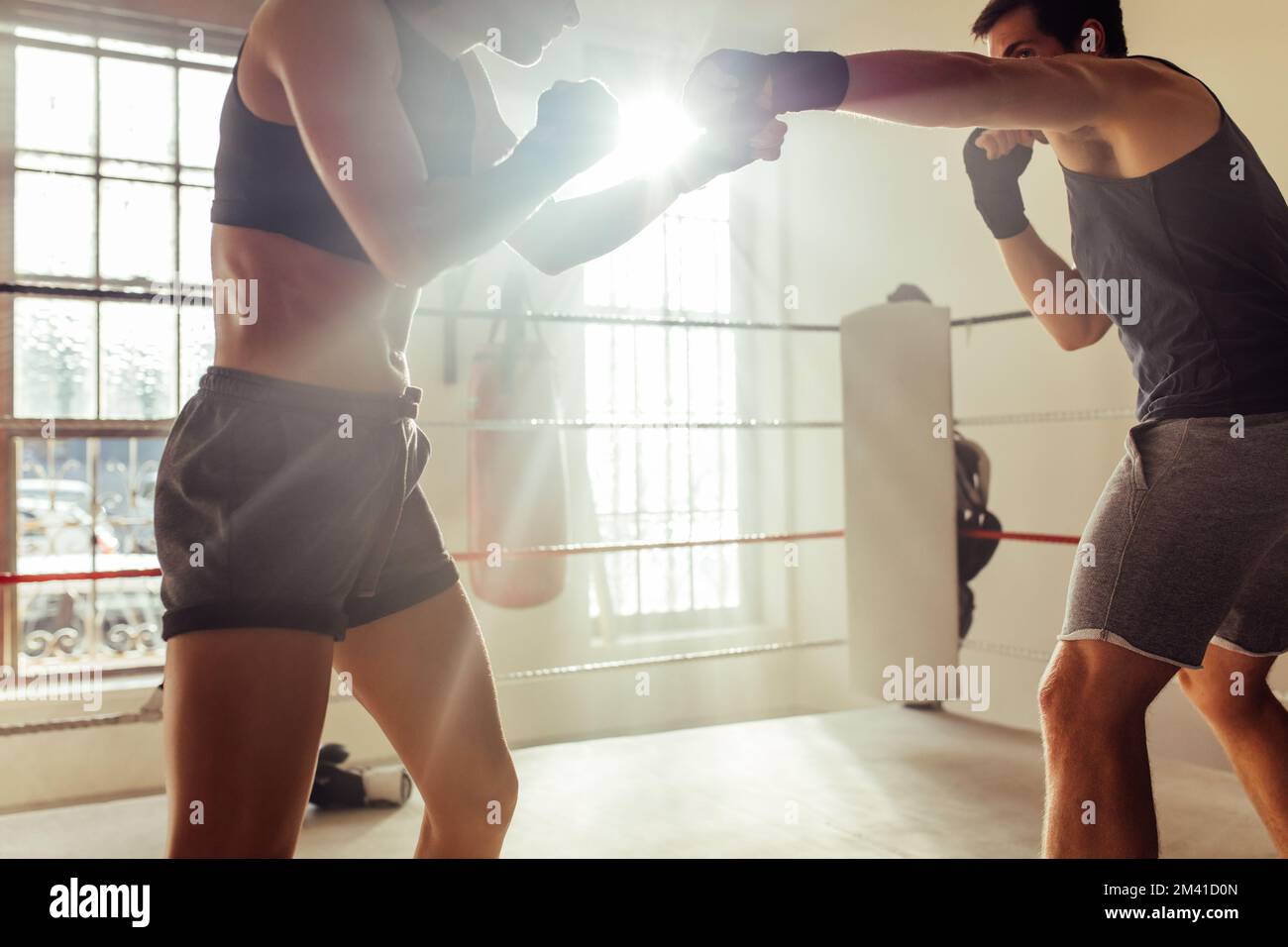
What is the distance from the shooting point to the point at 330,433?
944 mm

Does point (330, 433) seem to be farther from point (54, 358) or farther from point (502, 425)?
point (54, 358)

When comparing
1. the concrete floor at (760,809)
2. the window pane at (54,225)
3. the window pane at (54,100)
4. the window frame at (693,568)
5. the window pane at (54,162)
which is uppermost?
the window pane at (54,100)

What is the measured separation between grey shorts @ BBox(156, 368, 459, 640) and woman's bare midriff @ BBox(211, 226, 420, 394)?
0.06 ft

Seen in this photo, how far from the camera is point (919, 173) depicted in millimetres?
3979

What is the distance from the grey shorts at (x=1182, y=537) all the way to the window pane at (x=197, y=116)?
3495mm

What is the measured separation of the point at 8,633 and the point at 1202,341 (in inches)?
139

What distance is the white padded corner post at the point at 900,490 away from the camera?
2.96 m

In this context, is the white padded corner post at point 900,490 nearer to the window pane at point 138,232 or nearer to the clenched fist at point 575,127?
the clenched fist at point 575,127

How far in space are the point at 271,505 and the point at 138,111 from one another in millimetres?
3333

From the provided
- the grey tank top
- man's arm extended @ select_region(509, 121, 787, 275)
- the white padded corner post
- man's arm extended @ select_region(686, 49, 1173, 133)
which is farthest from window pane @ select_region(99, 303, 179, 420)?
the grey tank top

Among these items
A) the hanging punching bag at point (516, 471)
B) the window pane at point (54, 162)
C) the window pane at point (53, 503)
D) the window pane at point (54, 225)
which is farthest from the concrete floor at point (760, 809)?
the window pane at point (54, 162)

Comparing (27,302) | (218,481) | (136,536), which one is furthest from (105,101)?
(218,481)

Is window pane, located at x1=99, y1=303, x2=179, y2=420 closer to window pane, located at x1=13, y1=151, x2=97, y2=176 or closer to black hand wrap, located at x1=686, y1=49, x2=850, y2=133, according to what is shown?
window pane, located at x1=13, y1=151, x2=97, y2=176

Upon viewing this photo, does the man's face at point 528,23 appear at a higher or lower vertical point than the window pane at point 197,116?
lower
